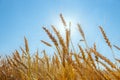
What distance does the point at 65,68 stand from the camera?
5.66 feet

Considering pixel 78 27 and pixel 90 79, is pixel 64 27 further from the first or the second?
pixel 90 79

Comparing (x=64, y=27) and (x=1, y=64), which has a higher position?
(x=1, y=64)

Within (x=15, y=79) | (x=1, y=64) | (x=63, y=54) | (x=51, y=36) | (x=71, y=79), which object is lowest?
(x=71, y=79)

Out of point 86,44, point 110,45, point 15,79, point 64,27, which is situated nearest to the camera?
point 64,27

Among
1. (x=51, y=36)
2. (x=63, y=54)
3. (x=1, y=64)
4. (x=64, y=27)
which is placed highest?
(x=1, y=64)

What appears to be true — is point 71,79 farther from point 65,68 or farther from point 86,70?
point 86,70

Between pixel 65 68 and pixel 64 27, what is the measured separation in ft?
1.09

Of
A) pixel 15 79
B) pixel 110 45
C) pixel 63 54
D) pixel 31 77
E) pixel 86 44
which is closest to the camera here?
pixel 63 54

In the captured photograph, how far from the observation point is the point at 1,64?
20.6 feet

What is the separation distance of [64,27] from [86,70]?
41 cm

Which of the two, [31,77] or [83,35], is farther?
[31,77]

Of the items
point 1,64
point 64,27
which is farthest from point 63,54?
point 1,64

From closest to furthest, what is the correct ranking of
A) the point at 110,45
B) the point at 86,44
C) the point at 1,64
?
the point at 110,45 → the point at 86,44 → the point at 1,64

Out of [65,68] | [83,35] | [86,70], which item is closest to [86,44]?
[83,35]
